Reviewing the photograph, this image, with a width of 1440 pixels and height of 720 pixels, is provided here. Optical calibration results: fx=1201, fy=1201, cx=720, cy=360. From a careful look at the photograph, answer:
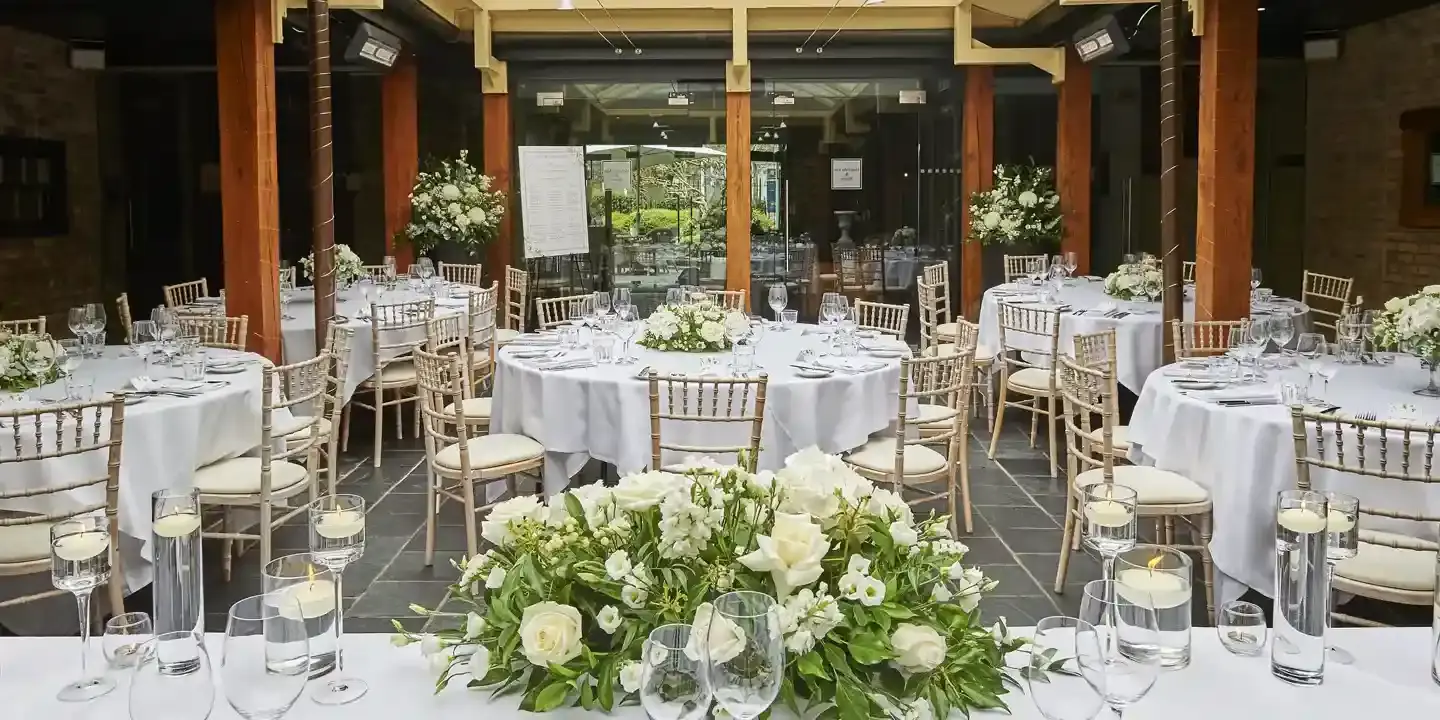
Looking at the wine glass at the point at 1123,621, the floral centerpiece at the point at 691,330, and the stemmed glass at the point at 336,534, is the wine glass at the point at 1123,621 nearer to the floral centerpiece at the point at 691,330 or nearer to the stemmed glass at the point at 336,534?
the stemmed glass at the point at 336,534

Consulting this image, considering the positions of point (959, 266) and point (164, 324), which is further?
point (959, 266)

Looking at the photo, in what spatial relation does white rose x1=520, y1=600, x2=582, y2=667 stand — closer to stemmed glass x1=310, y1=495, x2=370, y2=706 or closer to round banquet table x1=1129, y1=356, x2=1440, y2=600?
stemmed glass x1=310, y1=495, x2=370, y2=706

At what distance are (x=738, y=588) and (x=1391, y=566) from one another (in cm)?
294

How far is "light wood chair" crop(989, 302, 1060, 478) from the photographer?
7.21 meters

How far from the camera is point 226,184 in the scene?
757 centimetres

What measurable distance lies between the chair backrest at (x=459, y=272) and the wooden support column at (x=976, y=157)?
187 inches

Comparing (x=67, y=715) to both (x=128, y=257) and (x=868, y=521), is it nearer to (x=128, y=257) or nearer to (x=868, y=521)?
(x=868, y=521)

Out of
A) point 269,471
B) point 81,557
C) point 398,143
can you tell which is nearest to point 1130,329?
point 269,471

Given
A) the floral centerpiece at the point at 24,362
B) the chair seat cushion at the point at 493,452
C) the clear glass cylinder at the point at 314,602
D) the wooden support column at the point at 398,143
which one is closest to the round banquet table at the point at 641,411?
the chair seat cushion at the point at 493,452

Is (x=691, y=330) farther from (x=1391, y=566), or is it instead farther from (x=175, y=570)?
(x=175, y=570)

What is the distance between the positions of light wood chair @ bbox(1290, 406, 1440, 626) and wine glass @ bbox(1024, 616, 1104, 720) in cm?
222

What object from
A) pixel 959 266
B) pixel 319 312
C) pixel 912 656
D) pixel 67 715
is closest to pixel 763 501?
pixel 912 656

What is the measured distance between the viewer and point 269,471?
4707 millimetres

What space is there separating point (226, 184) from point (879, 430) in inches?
179
